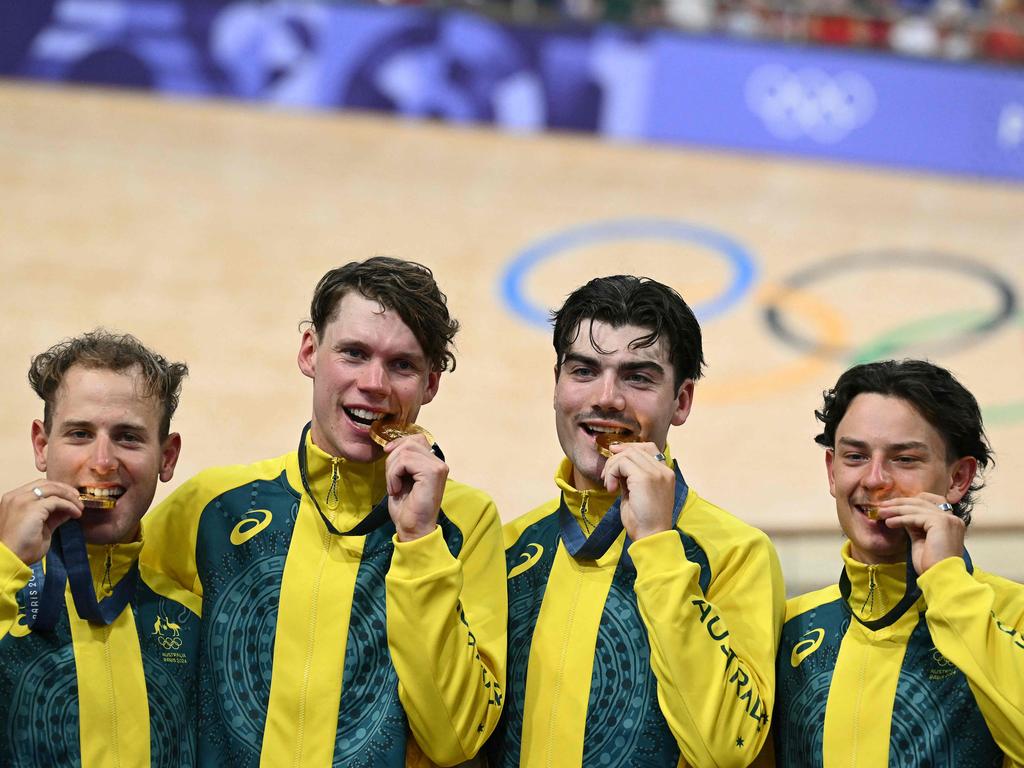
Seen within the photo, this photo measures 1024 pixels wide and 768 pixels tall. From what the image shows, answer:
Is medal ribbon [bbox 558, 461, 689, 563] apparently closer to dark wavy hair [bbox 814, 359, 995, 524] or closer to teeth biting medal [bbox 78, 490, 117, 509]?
dark wavy hair [bbox 814, 359, 995, 524]

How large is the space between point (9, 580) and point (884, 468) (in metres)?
1.94

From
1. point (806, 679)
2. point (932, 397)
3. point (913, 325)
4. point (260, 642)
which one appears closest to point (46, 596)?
point (260, 642)

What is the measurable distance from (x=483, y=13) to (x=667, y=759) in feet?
35.8

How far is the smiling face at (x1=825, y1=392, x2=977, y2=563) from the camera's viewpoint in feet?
10.1

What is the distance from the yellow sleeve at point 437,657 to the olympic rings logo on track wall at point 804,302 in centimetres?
757

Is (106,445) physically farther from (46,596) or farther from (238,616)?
(238,616)

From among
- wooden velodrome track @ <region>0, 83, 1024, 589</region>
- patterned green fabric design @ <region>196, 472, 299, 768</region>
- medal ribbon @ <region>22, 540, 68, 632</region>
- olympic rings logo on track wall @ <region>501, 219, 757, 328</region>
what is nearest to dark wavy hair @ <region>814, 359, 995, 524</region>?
patterned green fabric design @ <region>196, 472, 299, 768</region>

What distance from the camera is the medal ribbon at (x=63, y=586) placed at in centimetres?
292

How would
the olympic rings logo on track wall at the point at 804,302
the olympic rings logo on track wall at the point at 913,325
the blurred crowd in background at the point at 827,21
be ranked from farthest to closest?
the blurred crowd in background at the point at 827,21
the olympic rings logo on track wall at the point at 913,325
the olympic rings logo on track wall at the point at 804,302

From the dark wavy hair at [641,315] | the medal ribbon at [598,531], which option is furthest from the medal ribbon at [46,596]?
the dark wavy hair at [641,315]

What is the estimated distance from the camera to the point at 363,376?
3090mm

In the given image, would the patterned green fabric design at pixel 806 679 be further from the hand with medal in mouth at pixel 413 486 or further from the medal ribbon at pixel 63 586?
the medal ribbon at pixel 63 586

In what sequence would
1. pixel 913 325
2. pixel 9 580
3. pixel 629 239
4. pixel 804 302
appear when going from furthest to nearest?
pixel 629 239 < pixel 804 302 < pixel 913 325 < pixel 9 580

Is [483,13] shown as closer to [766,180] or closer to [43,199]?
[766,180]
